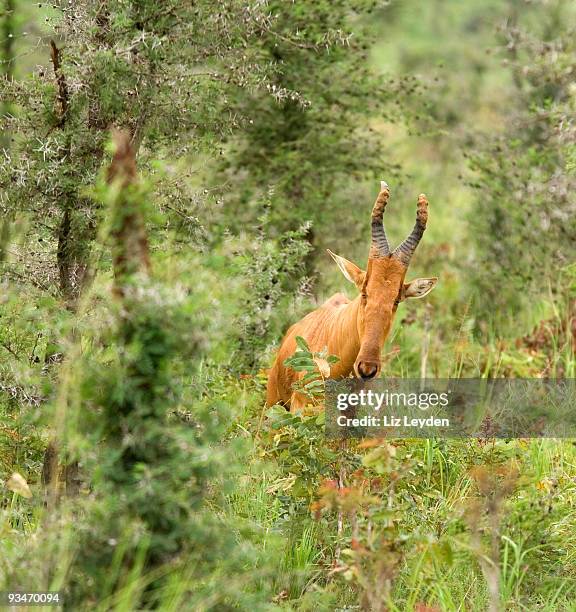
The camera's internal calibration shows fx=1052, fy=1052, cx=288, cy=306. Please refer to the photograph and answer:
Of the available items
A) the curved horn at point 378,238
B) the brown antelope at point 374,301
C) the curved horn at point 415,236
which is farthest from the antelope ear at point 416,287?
the curved horn at point 378,238

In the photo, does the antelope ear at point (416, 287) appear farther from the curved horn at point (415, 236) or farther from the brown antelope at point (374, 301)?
the curved horn at point (415, 236)

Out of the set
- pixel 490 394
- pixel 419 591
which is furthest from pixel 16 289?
pixel 490 394

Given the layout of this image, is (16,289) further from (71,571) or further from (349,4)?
(349,4)

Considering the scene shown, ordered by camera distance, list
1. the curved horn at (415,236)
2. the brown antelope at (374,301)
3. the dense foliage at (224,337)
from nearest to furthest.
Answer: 1. the dense foliage at (224,337)
2. the brown antelope at (374,301)
3. the curved horn at (415,236)

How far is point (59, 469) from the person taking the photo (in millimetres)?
5535

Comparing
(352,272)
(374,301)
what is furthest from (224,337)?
(352,272)

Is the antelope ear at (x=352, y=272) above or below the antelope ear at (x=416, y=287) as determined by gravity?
above

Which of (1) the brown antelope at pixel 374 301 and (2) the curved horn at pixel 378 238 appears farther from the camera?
(2) the curved horn at pixel 378 238

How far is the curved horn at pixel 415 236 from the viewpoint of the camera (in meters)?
6.66

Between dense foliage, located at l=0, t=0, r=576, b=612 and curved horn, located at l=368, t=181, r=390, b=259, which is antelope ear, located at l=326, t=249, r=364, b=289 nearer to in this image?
curved horn, located at l=368, t=181, r=390, b=259

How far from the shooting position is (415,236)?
6.73 metres

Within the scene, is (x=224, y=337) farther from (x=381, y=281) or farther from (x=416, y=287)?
(x=416, y=287)

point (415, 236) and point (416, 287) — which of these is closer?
point (415, 236)

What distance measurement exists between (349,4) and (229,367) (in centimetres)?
369
